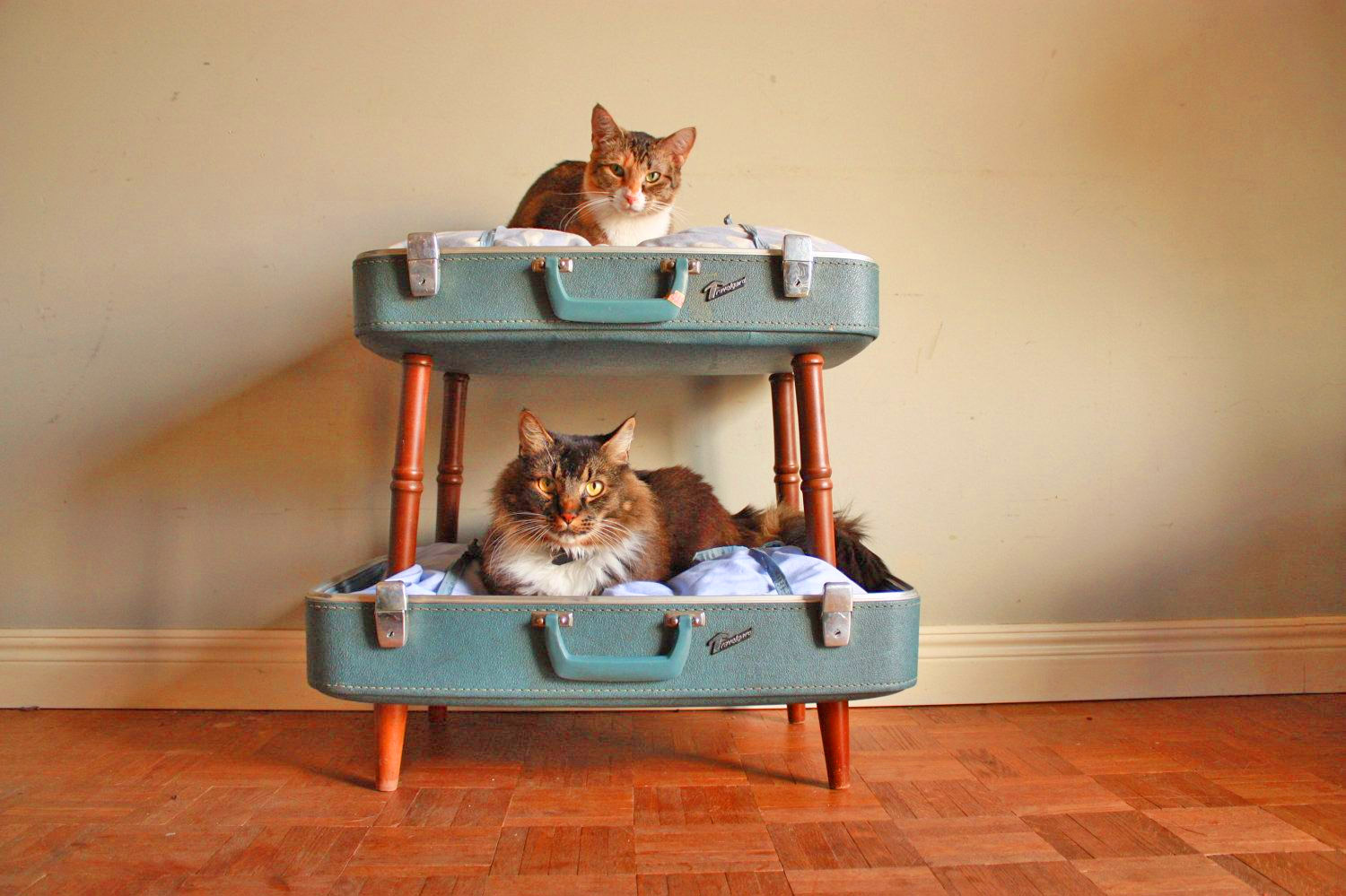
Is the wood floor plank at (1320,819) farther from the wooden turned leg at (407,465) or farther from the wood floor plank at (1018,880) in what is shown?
the wooden turned leg at (407,465)

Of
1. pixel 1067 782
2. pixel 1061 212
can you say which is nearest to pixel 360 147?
pixel 1061 212

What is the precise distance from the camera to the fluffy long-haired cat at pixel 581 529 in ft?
3.96

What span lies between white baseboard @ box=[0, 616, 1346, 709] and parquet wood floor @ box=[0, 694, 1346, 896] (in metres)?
0.05

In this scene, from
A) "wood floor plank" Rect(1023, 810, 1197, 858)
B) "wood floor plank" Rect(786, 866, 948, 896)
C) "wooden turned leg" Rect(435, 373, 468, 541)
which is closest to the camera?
"wood floor plank" Rect(786, 866, 948, 896)

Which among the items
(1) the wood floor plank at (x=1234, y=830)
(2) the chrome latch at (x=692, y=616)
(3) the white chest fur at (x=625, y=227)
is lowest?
(1) the wood floor plank at (x=1234, y=830)

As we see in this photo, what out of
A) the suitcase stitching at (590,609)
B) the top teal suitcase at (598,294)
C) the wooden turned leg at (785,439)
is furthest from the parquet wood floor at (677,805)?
the top teal suitcase at (598,294)

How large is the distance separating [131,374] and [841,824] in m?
1.43

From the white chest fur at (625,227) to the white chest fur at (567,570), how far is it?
0.46m

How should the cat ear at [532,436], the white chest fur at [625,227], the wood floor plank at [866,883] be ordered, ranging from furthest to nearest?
1. the white chest fur at [625,227]
2. the cat ear at [532,436]
3. the wood floor plank at [866,883]

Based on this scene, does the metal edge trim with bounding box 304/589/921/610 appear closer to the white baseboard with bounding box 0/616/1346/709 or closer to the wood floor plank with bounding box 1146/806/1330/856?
the wood floor plank with bounding box 1146/806/1330/856

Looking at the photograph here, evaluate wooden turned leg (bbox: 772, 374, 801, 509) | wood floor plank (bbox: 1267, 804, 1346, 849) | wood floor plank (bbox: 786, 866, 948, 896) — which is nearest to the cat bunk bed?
wood floor plank (bbox: 786, 866, 948, 896)

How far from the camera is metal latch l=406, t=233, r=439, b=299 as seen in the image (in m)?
1.12

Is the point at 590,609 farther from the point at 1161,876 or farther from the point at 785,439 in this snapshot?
the point at 1161,876

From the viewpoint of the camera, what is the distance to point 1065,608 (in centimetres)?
169
